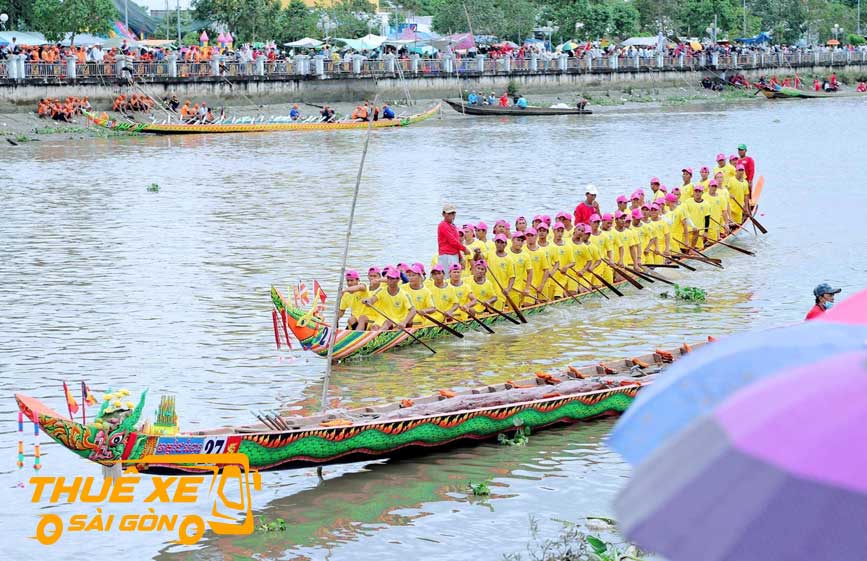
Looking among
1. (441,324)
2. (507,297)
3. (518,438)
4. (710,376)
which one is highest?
(710,376)

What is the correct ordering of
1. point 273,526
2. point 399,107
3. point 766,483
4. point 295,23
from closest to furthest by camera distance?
point 766,483 < point 273,526 < point 399,107 < point 295,23

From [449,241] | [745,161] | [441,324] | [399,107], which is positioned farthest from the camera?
[399,107]

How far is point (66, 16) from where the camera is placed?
61406 millimetres

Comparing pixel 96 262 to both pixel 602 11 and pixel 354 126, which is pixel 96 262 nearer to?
pixel 354 126

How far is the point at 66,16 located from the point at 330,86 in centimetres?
1405

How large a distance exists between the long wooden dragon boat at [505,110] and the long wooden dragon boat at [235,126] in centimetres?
410

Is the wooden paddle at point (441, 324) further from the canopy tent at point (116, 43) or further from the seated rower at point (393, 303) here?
the canopy tent at point (116, 43)

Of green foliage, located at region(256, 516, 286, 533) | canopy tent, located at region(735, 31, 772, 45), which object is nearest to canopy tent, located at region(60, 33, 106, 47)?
canopy tent, located at region(735, 31, 772, 45)

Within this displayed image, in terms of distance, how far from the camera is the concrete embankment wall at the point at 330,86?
156 feet

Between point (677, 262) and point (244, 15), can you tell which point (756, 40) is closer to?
point (244, 15)

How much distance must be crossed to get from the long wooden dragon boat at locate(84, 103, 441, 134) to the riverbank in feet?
1.37

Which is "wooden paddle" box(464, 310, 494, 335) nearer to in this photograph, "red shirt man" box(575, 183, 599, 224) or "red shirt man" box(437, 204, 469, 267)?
"red shirt man" box(437, 204, 469, 267)

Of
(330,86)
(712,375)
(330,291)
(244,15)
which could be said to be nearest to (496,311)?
(330,291)

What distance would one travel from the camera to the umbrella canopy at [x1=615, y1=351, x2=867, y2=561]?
11.8 feet
